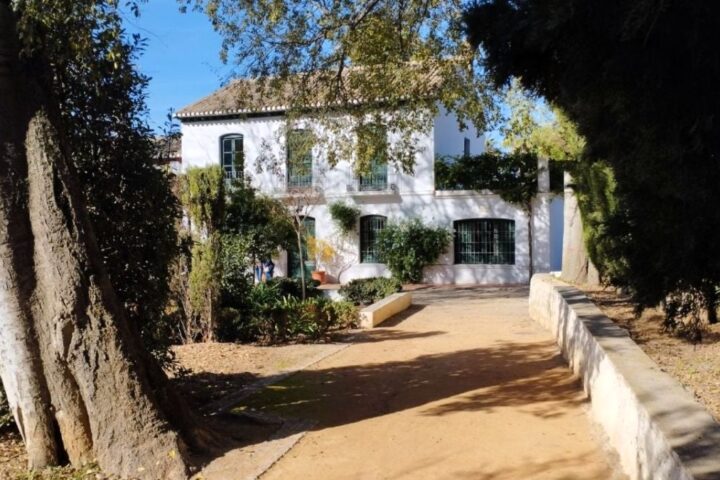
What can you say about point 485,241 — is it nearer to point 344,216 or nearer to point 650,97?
point 344,216

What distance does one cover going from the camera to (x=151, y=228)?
627cm

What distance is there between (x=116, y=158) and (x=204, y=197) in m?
4.76

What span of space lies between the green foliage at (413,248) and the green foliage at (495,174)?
6.16 ft

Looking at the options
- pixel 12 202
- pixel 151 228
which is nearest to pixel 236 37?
pixel 151 228

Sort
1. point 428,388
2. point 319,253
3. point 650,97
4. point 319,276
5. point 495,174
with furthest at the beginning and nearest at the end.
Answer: point 319,253
point 319,276
point 495,174
point 428,388
point 650,97

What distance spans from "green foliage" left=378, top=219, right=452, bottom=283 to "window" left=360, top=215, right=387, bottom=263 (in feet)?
3.46

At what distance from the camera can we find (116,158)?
6090 mm

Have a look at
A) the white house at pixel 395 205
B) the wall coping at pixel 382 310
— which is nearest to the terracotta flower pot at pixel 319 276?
the white house at pixel 395 205

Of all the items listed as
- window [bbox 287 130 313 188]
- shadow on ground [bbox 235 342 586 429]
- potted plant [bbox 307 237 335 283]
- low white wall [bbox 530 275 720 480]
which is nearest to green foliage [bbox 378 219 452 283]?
potted plant [bbox 307 237 335 283]

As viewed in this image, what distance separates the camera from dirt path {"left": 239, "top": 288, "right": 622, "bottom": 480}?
514cm

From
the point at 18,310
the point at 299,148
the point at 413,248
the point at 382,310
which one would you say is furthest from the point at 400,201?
the point at 18,310

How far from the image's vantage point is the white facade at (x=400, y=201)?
2372cm

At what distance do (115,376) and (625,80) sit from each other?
14.0 ft

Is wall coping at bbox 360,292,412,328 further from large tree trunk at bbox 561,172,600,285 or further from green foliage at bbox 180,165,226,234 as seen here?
large tree trunk at bbox 561,172,600,285
